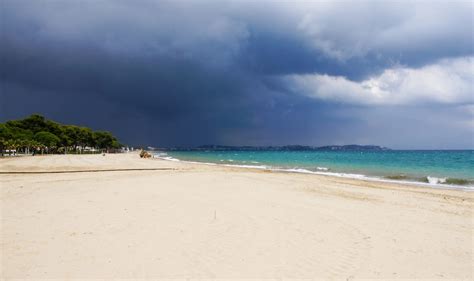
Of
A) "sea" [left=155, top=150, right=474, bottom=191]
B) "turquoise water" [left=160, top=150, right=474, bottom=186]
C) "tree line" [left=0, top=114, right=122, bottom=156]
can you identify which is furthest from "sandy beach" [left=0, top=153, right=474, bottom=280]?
"tree line" [left=0, top=114, right=122, bottom=156]

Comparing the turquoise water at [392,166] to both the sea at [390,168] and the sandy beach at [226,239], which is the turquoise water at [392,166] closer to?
the sea at [390,168]

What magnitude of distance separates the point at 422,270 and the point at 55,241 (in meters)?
6.79

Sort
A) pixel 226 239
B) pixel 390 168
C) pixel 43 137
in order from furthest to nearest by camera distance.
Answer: pixel 43 137, pixel 390 168, pixel 226 239

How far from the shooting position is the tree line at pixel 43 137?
207 ft

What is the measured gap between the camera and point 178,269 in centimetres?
517

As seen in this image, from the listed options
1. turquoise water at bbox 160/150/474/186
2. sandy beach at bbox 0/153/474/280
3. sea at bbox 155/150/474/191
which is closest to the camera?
sandy beach at bbox 0/153/474/280

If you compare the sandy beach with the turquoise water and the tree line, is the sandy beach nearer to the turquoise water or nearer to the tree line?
the turquoise water

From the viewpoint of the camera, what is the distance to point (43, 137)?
73750mm

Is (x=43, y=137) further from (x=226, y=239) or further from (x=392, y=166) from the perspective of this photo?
(x=226, y=239)

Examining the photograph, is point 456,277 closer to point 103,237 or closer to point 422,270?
point 422,270

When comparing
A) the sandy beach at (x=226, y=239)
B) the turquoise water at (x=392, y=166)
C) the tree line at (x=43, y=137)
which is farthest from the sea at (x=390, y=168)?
the tree line at (x=43, y=137)

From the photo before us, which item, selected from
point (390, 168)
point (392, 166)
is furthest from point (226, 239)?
point (392, 166)

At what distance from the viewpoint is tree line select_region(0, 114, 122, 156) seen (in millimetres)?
63000

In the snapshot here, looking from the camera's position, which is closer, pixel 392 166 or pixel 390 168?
pixel 390 168
